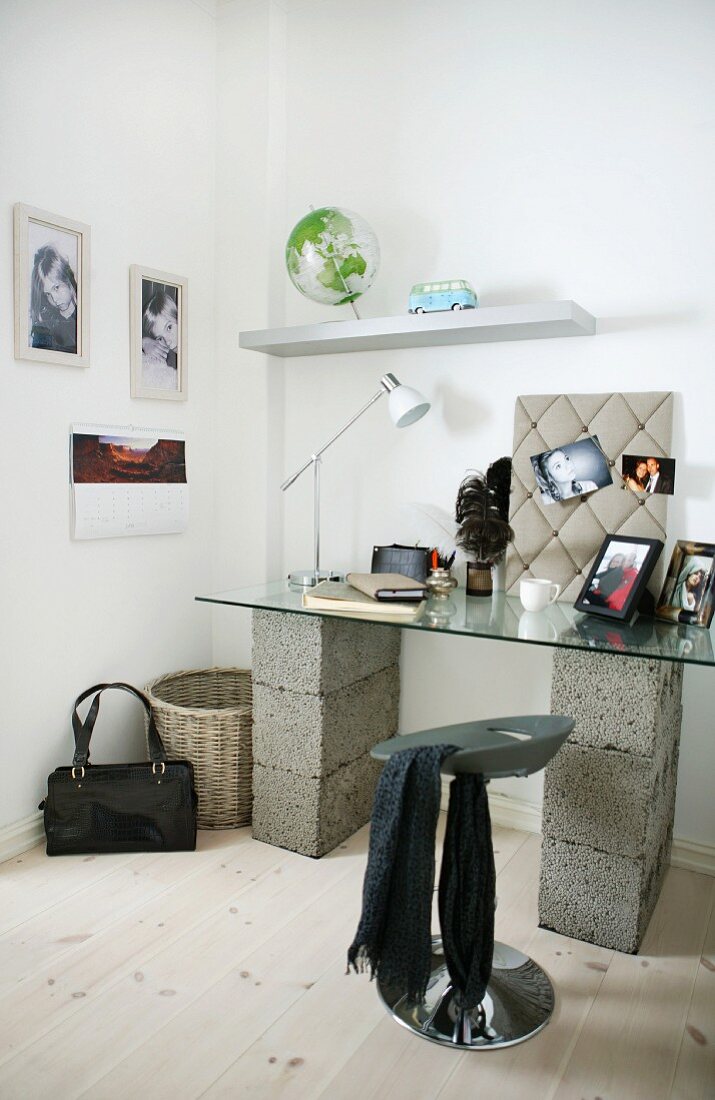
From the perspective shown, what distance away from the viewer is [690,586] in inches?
81.3

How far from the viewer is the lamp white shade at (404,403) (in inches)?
92.9

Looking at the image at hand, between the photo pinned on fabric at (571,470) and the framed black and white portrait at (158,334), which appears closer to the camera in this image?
the photo pinned on fabric at (571,470)

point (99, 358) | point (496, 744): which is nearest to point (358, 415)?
point (99, 358)

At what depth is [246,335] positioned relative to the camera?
8.73ft

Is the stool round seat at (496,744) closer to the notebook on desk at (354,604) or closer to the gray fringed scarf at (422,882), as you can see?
the gray fringed scarf at (422,882)

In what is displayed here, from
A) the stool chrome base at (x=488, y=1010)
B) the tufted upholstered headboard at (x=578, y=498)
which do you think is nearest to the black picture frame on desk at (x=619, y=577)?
the tufted upholstered headboard at (x=578, y=498)

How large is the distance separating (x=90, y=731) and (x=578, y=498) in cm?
158

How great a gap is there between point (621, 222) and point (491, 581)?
1075 mm

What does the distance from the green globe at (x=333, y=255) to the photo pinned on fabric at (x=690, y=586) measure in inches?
48.0

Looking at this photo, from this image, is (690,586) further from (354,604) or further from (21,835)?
(21,835)

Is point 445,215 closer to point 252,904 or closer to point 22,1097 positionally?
point 252,904

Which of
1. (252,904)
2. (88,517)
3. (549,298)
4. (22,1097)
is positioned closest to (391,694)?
(252,904)

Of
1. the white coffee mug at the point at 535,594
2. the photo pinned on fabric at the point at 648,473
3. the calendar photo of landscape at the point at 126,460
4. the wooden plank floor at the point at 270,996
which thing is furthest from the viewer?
the calendar photo of landscape at the point at 126,460

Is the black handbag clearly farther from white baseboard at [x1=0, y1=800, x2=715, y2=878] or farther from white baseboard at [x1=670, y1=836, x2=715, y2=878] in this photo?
white baseboard at [x1=670, y1=836, x2=715, y2=878]
